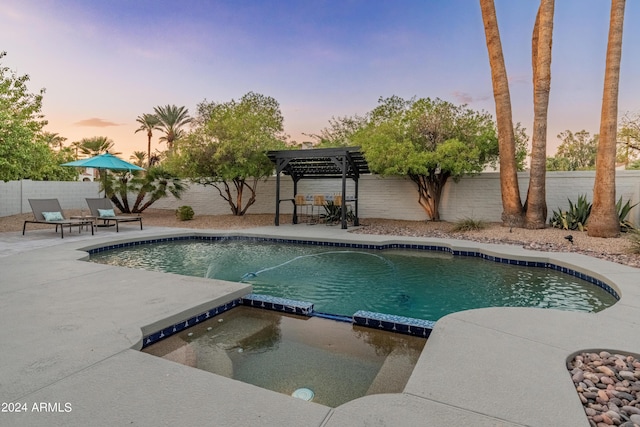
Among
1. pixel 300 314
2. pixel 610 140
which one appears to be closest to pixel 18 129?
pixel 300 314

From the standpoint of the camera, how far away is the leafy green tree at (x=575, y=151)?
26922mm

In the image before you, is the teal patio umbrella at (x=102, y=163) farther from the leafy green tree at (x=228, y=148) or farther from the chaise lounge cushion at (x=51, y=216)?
the chaise lounge cushion at (x=51, y=216)

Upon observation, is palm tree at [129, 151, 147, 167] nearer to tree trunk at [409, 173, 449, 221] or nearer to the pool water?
tree trunk at [409, 173, 449, 221]

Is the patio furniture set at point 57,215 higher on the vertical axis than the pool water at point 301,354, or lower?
higher

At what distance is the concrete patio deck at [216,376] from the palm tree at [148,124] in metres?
26.5

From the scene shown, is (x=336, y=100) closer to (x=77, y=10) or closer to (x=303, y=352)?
(x=77, y=10)

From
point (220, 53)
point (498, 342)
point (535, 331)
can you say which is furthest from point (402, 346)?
point (220, 53)

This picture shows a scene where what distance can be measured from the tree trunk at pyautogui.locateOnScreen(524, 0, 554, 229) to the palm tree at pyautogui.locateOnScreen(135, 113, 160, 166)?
2614 cm

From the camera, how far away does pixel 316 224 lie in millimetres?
11648

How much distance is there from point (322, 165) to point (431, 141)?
11.6 feet

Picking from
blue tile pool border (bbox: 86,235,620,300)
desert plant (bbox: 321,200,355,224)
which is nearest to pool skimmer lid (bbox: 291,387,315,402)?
blue tile pool border (bbox: 86,235,620,300)

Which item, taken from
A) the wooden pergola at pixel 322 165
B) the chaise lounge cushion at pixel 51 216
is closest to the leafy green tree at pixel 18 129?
the chaise lounge cushion at pixel 51 216

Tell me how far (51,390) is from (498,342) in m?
2.85

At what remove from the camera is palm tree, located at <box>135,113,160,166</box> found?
27609mm
